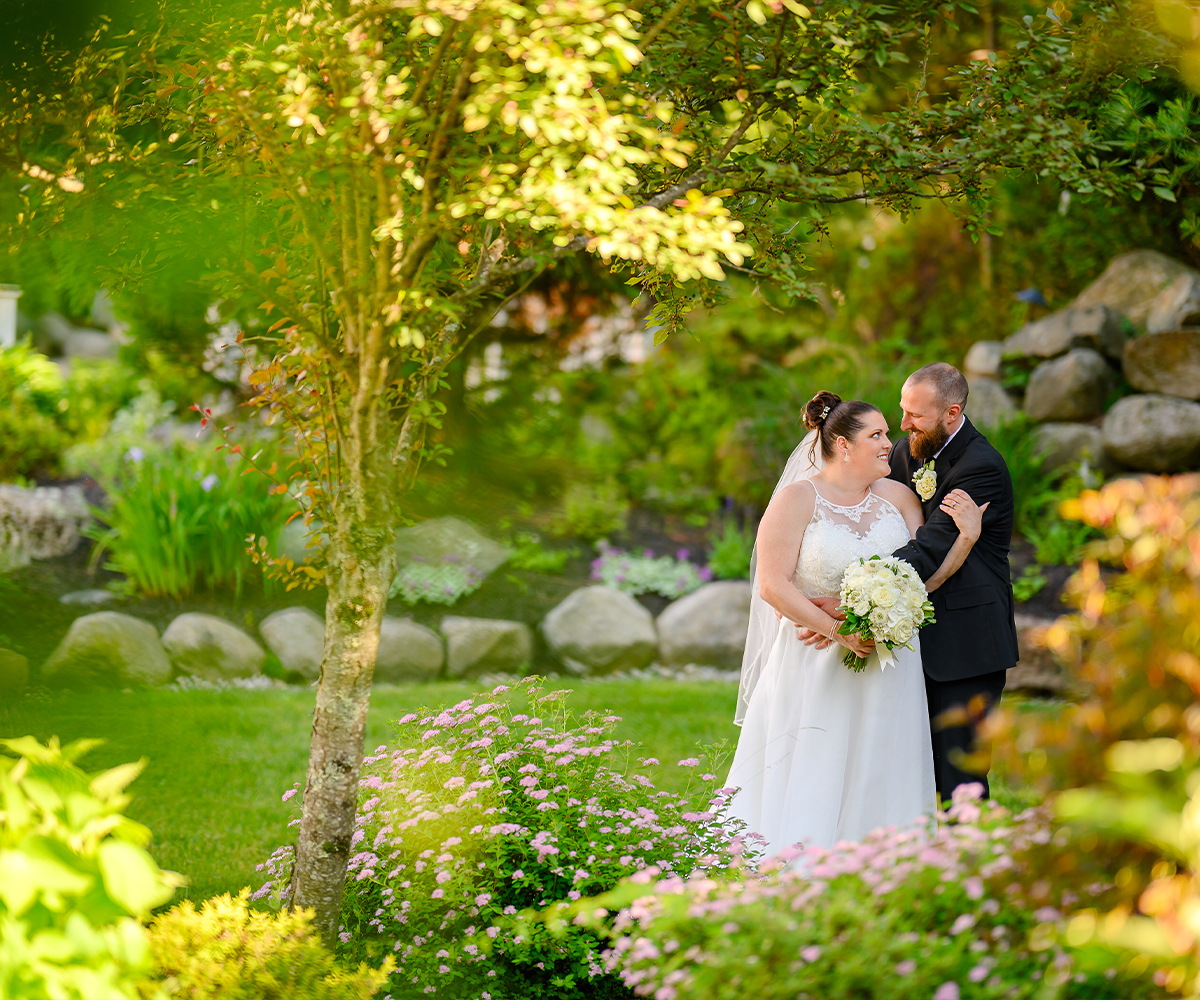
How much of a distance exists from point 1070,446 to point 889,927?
8.16m

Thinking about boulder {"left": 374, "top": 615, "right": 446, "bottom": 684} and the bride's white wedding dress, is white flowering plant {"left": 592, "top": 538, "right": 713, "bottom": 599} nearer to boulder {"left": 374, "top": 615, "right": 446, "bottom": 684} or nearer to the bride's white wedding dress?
boulder {"left": 374, "top": 615, "right": 446, "bottom": 684}

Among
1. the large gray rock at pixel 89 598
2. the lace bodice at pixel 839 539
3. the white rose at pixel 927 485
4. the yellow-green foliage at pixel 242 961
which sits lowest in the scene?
the yellow-green foliage at pixel 242 961

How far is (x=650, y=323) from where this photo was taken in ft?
12.5

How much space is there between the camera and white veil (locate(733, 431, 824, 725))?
444 centimetres

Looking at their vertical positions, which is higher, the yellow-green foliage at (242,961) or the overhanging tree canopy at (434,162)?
the overhanging tree canopy at (434,162)

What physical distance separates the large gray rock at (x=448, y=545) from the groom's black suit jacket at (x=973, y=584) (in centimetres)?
532

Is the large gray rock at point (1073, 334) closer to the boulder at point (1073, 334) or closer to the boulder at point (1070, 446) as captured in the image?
the boulder at point (1073, 334)

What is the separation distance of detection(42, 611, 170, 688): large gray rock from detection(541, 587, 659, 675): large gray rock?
10.0ft

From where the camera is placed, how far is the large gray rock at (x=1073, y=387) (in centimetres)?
942

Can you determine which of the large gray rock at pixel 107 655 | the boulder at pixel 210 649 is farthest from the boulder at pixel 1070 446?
the large gray rock at pixel 107 655

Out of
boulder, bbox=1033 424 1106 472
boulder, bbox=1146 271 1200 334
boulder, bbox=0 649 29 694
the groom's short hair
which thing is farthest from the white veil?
boulder, bbox=1146 271 1200 334

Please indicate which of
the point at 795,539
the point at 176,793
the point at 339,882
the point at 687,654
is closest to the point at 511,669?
the point at 687,654

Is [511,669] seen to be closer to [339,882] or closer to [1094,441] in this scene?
[339,882]

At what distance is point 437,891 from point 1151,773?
2224mm
